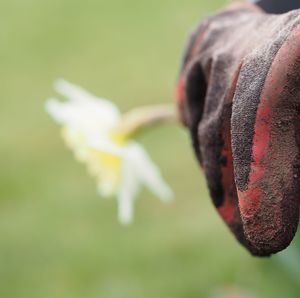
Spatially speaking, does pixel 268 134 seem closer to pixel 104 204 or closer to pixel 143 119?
pixel 143 119

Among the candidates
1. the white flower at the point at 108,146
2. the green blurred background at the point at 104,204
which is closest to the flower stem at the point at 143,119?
the white flower at the point at 108,146

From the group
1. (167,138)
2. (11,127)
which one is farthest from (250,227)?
(11,127)

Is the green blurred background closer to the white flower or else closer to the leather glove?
the white flower

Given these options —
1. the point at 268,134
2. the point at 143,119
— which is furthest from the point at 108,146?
the point at 268,134

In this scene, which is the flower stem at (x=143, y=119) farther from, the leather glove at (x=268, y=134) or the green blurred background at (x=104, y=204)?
the leather glove at (x=268, y=134)

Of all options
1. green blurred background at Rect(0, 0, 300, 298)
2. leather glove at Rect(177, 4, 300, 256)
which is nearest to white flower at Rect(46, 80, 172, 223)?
green blurred background at Rect(0, 0, 300, 298)

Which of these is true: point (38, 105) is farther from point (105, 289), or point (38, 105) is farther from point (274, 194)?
point (274, 194)
